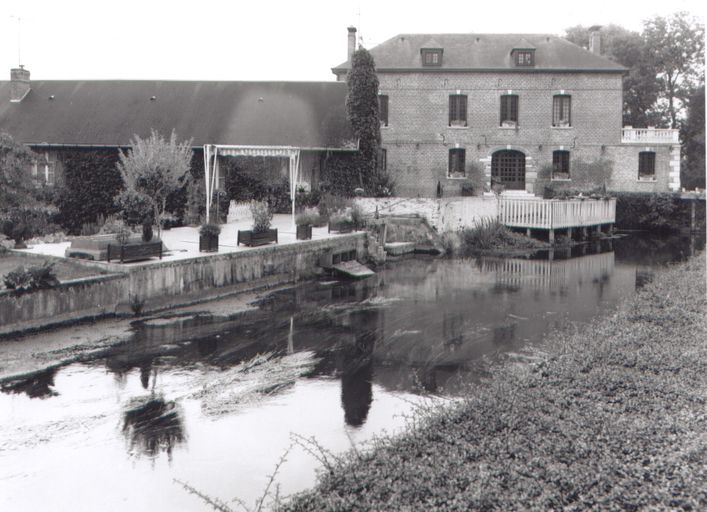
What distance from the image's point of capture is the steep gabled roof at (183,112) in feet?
82.6

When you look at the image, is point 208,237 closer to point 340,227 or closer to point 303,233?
point 303,233

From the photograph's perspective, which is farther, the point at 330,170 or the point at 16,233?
the point at 330,170

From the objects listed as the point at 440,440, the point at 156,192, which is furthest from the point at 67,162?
the point at 440,440

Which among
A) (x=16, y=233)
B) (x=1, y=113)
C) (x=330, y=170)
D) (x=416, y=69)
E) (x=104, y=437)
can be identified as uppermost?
(x=416, y=69)

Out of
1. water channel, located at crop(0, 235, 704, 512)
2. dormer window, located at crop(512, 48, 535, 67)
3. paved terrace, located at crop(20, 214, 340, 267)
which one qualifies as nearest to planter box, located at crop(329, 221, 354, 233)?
paved terrace, located at crop(20, 214, 340, 267)

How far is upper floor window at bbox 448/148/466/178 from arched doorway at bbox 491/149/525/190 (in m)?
1.26

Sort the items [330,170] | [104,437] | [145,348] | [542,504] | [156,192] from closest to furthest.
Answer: [542,504] < [104,437] < [145,348] < [156,192] < [330,170]

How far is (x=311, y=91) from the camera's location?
28.1 m

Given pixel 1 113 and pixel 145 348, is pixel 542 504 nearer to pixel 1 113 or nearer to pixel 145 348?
pixel 145 348

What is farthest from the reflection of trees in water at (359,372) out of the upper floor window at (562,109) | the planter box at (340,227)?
the upper floor window at (562,109)

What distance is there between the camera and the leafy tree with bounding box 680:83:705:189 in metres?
39.2

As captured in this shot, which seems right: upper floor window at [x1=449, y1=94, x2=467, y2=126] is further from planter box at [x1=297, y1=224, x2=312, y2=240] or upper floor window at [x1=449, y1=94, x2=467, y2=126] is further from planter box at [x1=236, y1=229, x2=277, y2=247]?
planter box at [x1=236, y1=229, x2=277, y2=247]

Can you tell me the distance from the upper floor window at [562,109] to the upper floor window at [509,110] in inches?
63.2

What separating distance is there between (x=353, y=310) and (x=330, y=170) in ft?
44.9
